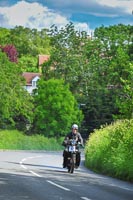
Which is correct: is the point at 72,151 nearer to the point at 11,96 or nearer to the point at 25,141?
the point at 25,141

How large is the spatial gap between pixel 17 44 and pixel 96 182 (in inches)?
4084

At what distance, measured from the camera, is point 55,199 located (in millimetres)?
13547

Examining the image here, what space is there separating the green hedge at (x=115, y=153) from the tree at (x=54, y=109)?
165 ft

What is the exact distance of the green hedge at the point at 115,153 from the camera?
23.0 m

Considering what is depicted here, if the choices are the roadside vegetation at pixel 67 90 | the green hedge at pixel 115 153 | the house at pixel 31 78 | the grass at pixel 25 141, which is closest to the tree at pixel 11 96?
the roadside vegetation at pixel 67 90

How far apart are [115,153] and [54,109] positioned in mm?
57695

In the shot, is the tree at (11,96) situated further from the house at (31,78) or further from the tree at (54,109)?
the house at (31,78)

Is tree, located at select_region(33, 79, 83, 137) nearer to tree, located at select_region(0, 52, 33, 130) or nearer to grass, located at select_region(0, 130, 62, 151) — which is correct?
tree, located at select_region(0, 52, 33, 130)

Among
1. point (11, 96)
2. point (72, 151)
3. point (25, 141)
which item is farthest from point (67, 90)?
point (72, 151)

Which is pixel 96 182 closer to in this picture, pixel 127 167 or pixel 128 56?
pixel 127 167

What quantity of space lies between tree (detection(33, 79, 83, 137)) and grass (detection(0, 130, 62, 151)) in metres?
2.56

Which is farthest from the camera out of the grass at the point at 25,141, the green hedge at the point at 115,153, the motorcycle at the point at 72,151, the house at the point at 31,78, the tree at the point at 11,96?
the house at the point at 31,78

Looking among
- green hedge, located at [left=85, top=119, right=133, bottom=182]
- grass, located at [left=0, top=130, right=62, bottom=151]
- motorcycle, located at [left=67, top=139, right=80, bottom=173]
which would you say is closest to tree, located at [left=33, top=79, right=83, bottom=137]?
grass, located at [left=0, top=130, right=62, bottom=151]

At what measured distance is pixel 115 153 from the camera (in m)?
25.5
